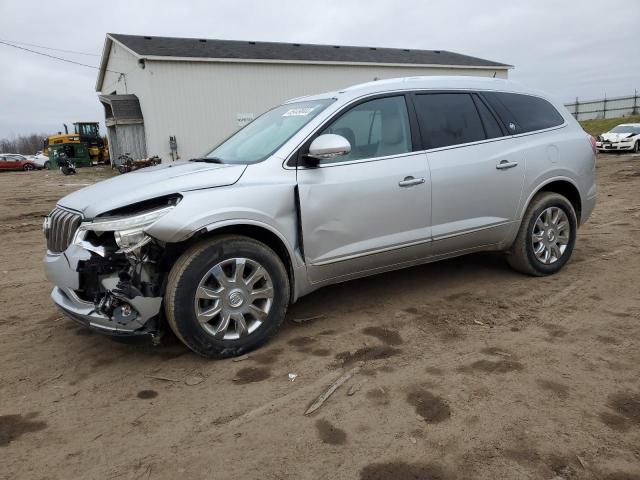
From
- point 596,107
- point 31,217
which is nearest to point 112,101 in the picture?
point 31,217

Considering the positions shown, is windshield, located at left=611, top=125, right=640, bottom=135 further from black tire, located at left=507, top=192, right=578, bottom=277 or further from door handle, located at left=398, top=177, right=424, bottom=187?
door handle, located at left=398, top=177, right=424, bottom=187

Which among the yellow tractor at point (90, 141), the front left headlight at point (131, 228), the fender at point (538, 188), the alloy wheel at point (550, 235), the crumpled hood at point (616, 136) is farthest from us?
the yellow tractor at point (90, 141)

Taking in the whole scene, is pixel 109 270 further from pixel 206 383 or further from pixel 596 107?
pixel 596 107

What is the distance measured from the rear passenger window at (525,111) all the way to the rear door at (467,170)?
0.54ft

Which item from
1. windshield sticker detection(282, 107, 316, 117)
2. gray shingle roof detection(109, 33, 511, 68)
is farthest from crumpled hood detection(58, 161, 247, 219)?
gray shingle roof detection(109, 33, 511, 68)

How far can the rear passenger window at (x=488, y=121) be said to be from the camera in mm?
4477

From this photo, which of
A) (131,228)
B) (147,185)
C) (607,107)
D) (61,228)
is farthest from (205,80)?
(607,107)

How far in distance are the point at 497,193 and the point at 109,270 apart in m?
3.19

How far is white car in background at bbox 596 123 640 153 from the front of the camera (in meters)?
22.4

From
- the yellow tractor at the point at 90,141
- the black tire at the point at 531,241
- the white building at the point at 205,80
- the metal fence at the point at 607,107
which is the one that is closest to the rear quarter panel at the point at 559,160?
the black tire at the point at 531,241

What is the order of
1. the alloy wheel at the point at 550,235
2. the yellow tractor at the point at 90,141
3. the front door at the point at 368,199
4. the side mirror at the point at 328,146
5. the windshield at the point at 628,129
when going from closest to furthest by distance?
the side mirror at the point at 328,146
the front door at the point at 368,199
the alloy wheel at the point at 550,235
the windshield at the point at 628,129
the yellow tractor at the point at 90,141

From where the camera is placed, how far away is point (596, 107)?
41.7 m

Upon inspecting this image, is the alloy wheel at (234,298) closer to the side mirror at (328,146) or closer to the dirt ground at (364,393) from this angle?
the dirt ground at (364,393)

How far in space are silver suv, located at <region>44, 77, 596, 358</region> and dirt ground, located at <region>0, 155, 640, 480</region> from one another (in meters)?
0.40
